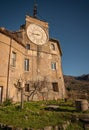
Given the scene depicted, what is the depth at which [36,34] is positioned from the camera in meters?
26.8

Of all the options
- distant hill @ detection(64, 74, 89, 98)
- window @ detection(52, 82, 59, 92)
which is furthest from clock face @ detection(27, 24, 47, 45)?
distant hill @ detection(64, 74, 89, 98)

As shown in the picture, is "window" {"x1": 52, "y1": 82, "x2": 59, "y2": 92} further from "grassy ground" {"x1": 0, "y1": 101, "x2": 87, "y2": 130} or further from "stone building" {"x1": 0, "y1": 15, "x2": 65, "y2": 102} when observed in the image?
"grassy ground" {"x1": 0, "y1": 101, "x2": 87, "y2": 130}

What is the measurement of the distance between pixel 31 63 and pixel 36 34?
→ 5.86 metres

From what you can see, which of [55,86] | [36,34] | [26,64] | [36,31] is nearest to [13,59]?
[26,64]

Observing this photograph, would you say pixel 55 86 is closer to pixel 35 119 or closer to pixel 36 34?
pixel 36 34

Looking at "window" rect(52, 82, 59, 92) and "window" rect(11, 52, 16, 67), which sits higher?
"window" rect(11, 52, 16, 67)

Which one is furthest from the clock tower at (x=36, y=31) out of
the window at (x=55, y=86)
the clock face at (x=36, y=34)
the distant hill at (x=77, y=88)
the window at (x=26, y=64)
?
the distant hill at (x=77, y=88)

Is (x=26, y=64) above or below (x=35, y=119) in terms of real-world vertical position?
above

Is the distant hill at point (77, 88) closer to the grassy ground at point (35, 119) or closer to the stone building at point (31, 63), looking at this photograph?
the stone building at point (31, 63)

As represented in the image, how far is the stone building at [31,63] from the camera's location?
64.4 ft

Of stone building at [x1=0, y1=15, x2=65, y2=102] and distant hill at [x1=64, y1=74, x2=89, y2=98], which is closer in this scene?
stone building at [x1=0, y1=15, x2=65, y2=102]

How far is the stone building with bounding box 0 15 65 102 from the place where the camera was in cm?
1962

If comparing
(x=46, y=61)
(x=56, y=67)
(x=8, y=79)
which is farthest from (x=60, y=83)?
(x=8, y=79)

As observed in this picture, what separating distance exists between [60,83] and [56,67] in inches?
120
